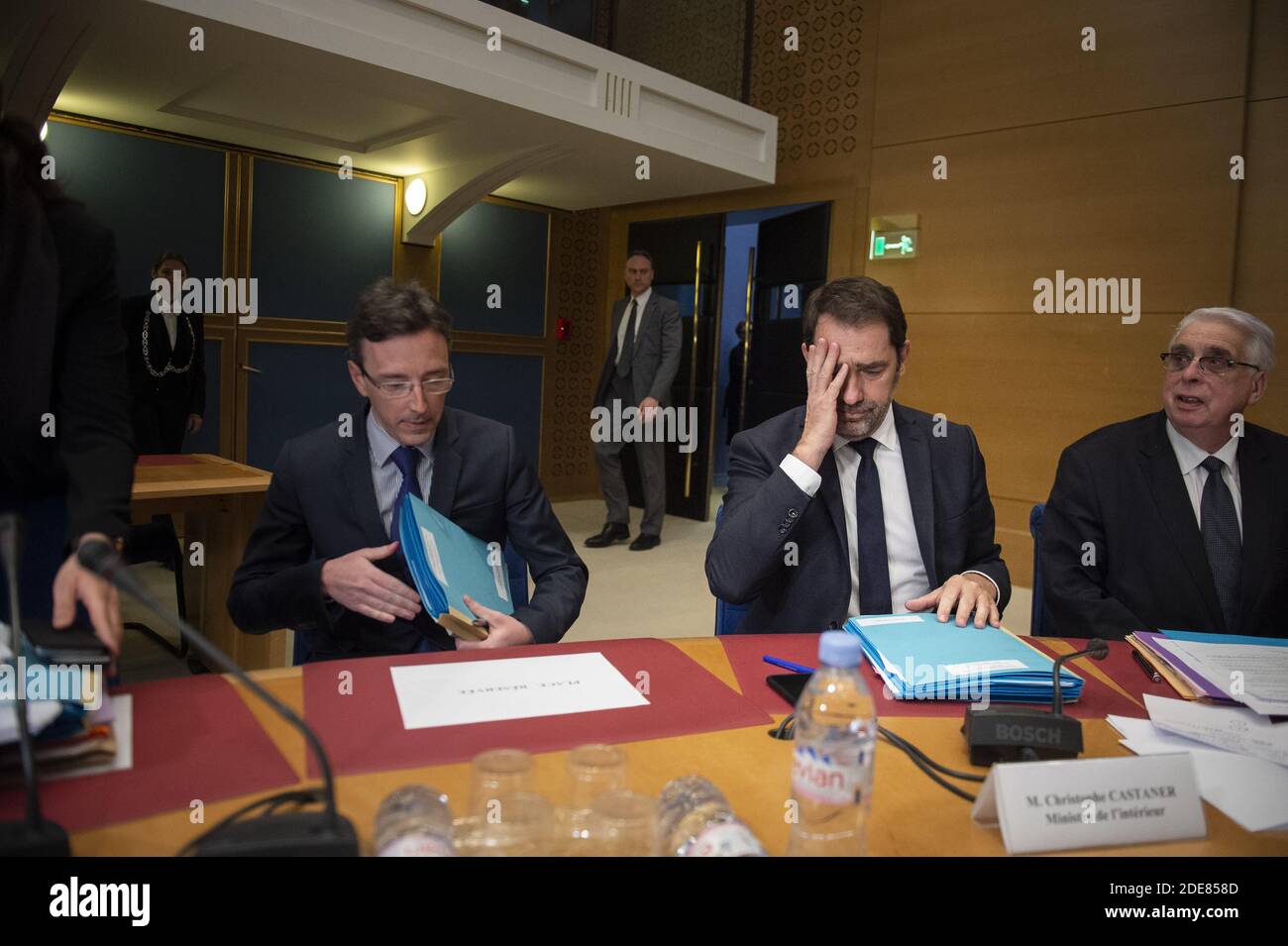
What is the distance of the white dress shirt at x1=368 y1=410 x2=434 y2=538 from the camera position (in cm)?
170

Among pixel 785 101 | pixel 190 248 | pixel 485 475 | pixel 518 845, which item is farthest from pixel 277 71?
pixel 518 845

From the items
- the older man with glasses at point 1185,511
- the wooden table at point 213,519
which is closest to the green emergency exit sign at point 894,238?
the older man with glasses at point 1185,511

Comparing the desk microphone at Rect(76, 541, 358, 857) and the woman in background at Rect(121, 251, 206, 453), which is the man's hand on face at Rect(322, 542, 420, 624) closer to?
the desk microphone at Rect(76, 541, 358, 857)

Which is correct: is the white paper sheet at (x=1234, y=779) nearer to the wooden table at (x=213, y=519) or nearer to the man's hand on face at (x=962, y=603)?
the man's hand on face at (x=962, y=603)

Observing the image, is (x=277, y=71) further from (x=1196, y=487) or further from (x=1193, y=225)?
(x=1193, y=225)

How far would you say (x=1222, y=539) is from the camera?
6.27 ft

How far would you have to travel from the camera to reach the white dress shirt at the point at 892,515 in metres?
1.76

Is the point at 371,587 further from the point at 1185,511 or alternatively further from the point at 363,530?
the point at 1185,511

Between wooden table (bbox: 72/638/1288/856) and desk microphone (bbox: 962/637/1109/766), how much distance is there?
0.11ft

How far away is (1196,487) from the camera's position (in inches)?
78.0

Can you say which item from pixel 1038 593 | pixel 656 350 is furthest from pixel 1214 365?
pixel 656 350

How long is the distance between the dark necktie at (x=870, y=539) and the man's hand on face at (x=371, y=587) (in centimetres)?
89

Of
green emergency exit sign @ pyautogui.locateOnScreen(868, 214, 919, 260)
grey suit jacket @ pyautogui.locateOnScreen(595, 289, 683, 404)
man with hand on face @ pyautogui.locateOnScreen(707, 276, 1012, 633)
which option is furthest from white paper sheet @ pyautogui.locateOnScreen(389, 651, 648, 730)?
green emergency exit sign @ pyautogui.locateOnScreen(868, 214, 919, 260)

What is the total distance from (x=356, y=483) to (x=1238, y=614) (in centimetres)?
187
